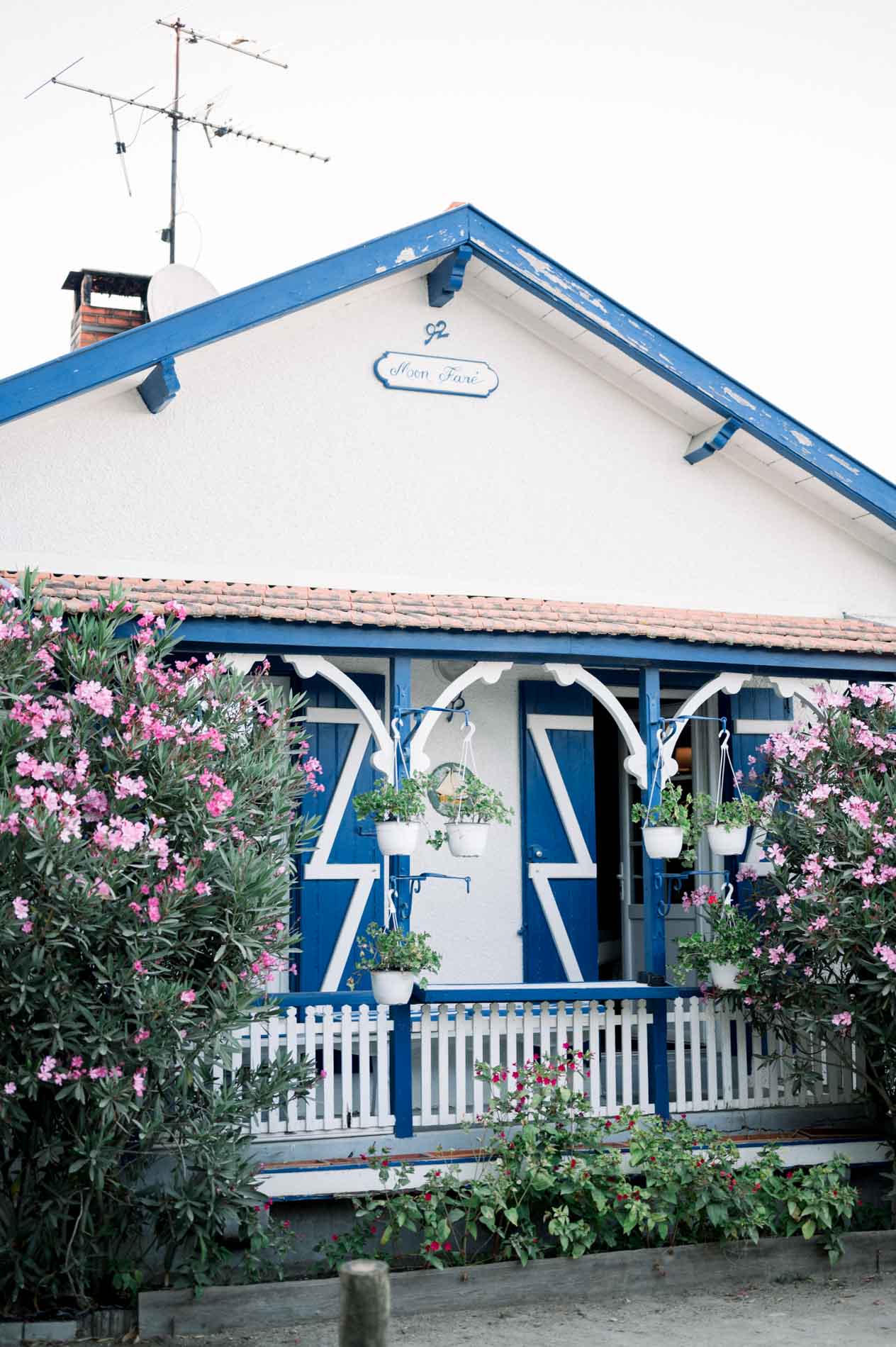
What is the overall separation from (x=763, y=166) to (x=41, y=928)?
51.4 feet

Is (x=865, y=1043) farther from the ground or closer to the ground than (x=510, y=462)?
closer to the ground

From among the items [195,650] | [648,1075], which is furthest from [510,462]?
[648,1075]

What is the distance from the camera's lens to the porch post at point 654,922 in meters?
7.79

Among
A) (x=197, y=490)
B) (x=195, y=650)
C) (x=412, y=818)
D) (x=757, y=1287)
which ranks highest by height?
(x=197, y=490)

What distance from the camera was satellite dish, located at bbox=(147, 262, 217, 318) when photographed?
10523 mm

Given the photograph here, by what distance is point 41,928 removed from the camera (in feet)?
18.6

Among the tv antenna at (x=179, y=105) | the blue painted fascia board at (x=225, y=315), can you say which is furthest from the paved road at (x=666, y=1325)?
the tv antenna at (x=179, y=105)

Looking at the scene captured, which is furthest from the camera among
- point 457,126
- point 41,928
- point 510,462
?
point 457,126

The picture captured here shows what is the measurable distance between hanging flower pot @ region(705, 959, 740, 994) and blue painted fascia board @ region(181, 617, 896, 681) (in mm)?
1839

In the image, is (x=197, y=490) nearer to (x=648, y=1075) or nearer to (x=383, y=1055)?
(x=383, y=1055)

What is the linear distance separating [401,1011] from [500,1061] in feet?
2.72

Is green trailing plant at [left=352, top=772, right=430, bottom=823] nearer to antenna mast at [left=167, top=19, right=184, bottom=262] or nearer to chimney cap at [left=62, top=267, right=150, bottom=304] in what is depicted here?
chimney cap at [left=62, top=267, right=150, bottom=304]

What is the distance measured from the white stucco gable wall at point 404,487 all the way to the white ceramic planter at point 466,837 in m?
2.32

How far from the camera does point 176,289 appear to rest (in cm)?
1061
